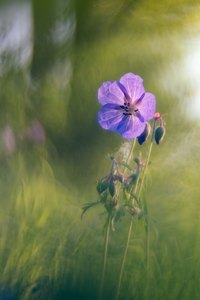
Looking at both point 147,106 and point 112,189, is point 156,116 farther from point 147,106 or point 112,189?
point 112,189

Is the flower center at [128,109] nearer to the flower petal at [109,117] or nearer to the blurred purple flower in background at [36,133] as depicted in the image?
the flower petal at [109,117]

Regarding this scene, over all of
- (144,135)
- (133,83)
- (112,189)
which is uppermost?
(133,83)

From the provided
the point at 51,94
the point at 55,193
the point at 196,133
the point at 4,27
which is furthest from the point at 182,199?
the point at 4,27

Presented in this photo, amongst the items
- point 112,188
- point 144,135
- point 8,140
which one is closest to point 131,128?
point 144,135

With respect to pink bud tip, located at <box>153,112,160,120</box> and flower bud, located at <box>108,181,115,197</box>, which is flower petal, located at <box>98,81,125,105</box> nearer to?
pink bud tip, located at <box>153,112,160,120</box>

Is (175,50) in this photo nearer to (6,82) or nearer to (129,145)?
(129,145)

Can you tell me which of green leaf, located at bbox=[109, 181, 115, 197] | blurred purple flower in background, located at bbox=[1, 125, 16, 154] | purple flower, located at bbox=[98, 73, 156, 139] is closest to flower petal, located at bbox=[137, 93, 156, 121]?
purple flower, located at bbox=[98, 73, 156, 139]

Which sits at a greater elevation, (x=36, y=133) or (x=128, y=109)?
(x=128, y=109)
